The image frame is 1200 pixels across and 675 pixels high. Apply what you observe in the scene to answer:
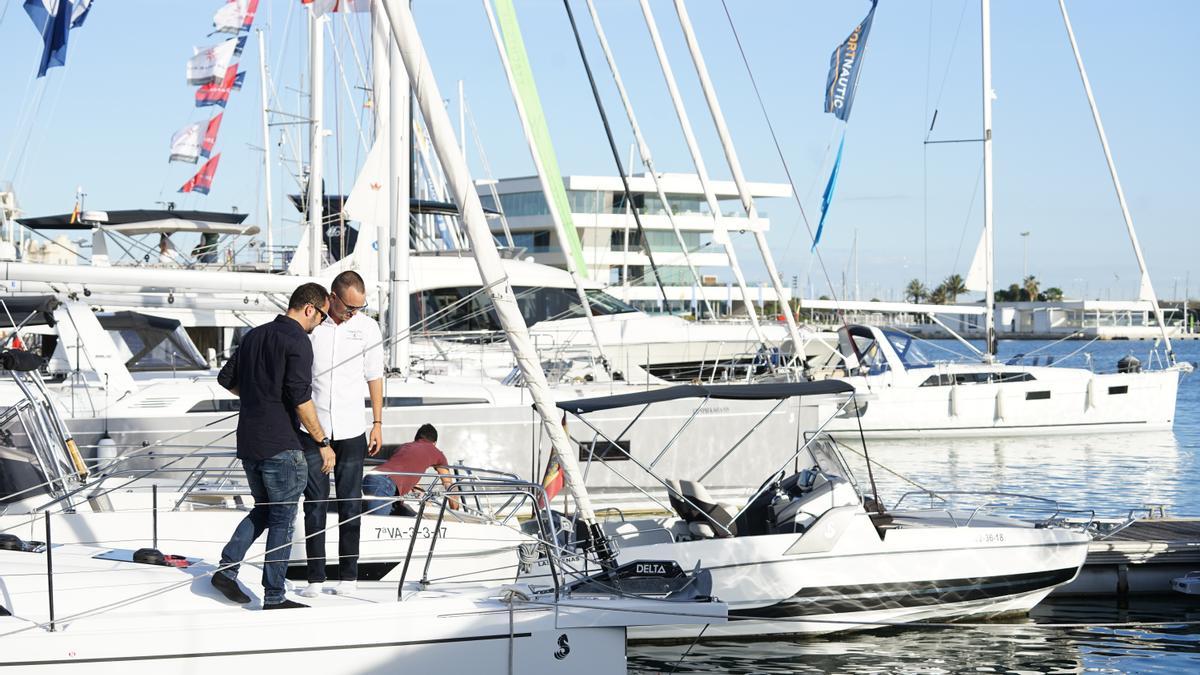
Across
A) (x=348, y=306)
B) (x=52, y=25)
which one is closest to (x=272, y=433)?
(x=348, y=306)

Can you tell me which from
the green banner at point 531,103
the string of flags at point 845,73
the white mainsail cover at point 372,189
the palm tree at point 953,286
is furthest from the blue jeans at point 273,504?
the palm tree at point 953,286

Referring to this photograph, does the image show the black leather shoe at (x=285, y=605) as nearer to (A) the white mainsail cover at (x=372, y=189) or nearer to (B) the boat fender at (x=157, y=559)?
(B) the boat fender at (x=157, y=559)

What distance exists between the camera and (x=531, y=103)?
655 inches

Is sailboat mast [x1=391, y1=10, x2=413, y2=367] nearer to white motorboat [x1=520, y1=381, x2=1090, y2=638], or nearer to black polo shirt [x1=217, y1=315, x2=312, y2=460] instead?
white motorboat [x1=520, y1=381, x2=1090, y2=638]

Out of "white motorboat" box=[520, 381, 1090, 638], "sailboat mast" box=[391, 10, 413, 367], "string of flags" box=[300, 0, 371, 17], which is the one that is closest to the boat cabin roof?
"white motorboat" box=[520, 381, 1090, 638]

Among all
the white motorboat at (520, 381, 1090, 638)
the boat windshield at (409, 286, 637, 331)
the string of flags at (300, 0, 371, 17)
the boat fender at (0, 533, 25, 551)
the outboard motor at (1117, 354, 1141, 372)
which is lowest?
Result: the white motorboat at (520, 381, 1090, 638)

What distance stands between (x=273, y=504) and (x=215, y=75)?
2105cm

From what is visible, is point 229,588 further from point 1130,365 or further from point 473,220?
point 1130,365

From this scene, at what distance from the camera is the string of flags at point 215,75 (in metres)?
24.1

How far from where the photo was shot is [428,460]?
10219mm

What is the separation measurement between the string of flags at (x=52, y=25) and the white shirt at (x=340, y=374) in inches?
399

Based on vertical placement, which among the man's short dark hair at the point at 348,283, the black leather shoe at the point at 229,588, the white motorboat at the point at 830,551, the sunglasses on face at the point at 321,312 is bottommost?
the white motorboat at the point at 830,551

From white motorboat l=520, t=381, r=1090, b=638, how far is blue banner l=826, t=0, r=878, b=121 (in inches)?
562

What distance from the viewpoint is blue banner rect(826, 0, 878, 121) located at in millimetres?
23750
